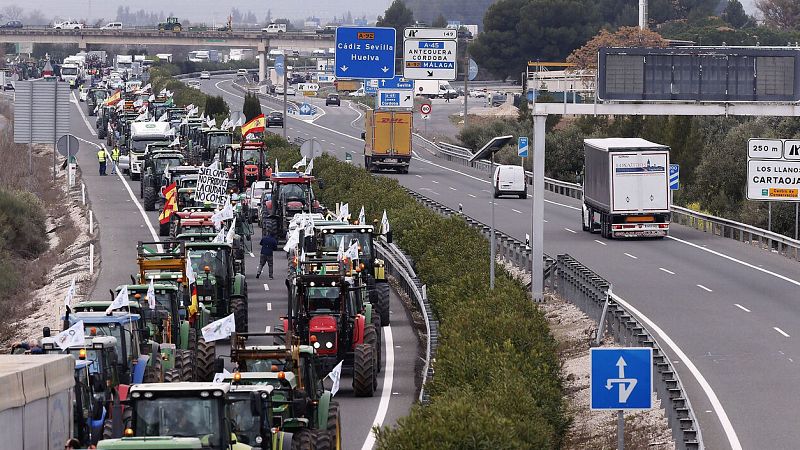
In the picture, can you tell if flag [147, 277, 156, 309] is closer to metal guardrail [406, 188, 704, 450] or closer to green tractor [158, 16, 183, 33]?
metal guardrail [406, 188, 704, 450]

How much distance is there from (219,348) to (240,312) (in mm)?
1215

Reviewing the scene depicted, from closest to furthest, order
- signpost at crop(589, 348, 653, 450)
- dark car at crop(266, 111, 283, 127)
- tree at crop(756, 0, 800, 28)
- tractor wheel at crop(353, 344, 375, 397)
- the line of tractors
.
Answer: signpost at crop(589, 348, 653, 450) < the line of tractors < tractor wheel at crop(353, 344, 375, 397) < dark car at crop(266, 111, 283, 127) < tree at crop(756, 0, 800, 28)

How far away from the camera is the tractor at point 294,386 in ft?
63.8

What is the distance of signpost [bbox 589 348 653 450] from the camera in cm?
1641

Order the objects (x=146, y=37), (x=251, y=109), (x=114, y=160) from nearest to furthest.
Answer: (x=114, y=160), (x=251, y=109), (x=146, y=37)

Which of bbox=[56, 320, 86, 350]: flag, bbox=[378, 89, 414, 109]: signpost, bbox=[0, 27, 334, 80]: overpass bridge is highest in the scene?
bbox=[0, 27, 334, 80]: overpass bridge

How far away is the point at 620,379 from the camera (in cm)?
1645

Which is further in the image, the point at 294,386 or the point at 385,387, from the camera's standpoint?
the point at 385,387

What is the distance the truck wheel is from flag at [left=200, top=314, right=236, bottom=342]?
38891mm

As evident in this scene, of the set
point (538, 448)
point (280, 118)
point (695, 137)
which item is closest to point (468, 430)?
point (538, 448)

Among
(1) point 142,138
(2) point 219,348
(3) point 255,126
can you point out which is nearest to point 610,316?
(2) point 219,348

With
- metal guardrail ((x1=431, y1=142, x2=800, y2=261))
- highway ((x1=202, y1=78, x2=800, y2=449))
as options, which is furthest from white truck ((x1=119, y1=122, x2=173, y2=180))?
metal guardrail ((x1=431, y1=142, x2=800, y2=261))

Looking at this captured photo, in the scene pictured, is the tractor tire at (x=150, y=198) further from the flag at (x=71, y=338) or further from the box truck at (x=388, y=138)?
the flag at (x=71, y=338)

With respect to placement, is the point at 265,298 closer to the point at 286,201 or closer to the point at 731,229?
the point at 286,201
